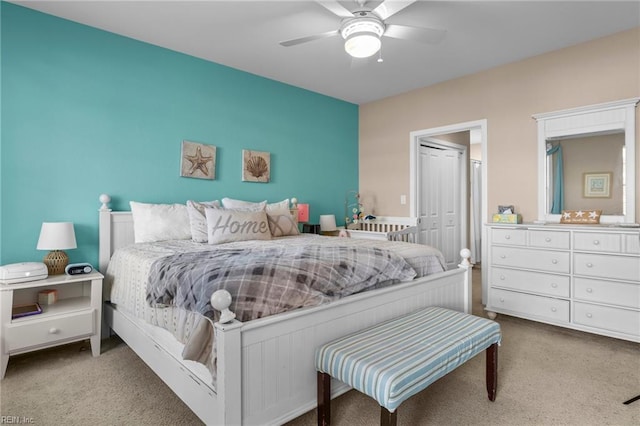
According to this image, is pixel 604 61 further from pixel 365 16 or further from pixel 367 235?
pixel 367 235

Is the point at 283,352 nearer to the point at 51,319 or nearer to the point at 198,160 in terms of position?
the point at 51,319

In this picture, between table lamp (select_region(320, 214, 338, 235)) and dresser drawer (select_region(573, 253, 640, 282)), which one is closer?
dresser drawer (select_region(573, 253, 640, 282))

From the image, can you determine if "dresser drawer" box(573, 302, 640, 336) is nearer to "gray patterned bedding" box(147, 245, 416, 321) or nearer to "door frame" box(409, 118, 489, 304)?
"door frame" box(409, 118, 489, 304)

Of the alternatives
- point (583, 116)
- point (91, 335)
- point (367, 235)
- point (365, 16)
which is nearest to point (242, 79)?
point (365, 16)

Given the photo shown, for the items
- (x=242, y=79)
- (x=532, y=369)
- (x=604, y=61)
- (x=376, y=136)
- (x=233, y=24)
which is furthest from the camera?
(x=376, y=136)

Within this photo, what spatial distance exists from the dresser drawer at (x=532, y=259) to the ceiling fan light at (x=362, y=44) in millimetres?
2246

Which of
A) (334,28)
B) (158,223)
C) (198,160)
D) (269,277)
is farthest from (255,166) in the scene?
(269,277)

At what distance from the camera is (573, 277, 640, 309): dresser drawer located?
2.62m

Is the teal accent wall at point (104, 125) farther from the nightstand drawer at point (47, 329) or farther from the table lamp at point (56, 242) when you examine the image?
the nightstand drawer at point (47, 329)

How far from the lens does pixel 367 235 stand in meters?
4.33

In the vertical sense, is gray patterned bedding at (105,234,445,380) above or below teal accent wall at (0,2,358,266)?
below

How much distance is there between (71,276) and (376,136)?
13.0ft

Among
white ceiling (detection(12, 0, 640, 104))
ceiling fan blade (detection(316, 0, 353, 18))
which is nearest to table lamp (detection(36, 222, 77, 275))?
white ceiling (detection(12, 0, 640, 104))

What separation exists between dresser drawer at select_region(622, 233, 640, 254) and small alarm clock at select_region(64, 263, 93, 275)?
13.5 ft
